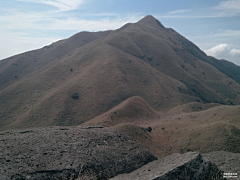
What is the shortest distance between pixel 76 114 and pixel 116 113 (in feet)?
38.0

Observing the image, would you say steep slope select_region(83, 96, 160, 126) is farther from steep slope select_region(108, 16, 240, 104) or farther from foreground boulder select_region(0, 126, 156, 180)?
steep slope select_region(108, 16, 240, 104)

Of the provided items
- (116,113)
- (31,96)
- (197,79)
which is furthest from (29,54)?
(197,79)

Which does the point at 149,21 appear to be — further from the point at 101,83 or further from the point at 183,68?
the point at 101,83

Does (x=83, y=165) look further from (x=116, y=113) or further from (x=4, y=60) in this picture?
(x=4, y=60)

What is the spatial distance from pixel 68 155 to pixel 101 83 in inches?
1716

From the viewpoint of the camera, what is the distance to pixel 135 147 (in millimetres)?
11398

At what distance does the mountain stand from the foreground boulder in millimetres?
29284

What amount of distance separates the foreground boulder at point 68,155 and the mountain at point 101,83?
29284mm

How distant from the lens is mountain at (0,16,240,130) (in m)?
42.0

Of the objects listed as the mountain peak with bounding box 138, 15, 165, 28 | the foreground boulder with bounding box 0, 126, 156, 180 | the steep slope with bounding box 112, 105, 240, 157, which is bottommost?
the steep slope with bounding box 112, 105, 240, 157

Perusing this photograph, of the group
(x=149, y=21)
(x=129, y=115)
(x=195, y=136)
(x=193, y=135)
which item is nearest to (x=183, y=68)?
(x=129, y=115)

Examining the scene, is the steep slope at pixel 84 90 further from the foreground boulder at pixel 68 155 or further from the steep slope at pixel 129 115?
the foreground boulder at pixel 68 155

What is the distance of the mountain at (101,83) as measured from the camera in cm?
4200

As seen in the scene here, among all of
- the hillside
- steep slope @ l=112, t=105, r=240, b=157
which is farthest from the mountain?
steep slope @ l=112, t=105, r=240, b=157
